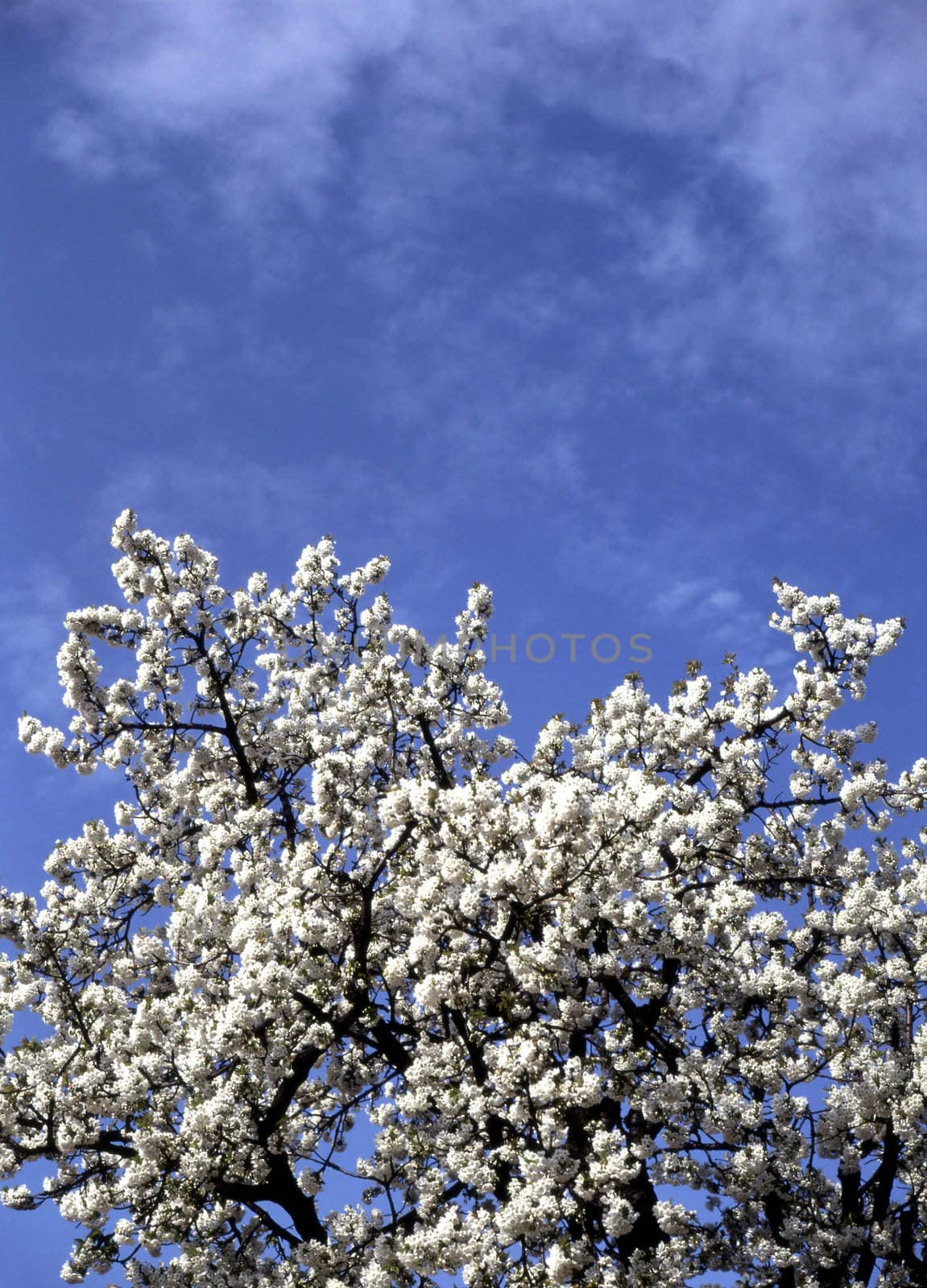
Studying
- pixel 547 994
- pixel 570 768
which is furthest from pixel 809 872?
pixel 547 994

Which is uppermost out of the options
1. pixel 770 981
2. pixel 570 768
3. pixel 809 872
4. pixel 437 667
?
pixel 437 667

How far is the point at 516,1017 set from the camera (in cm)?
1334

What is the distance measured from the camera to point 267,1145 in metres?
12.9

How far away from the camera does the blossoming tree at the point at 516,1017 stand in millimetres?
12227

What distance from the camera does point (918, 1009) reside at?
14.7 meters

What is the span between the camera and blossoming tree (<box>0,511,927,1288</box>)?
40.1ft

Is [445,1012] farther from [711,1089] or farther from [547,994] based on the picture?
[711,1089]

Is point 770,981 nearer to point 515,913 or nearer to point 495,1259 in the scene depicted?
point 515,913

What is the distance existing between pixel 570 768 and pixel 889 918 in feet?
15.0

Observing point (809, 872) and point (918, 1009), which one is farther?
point (809, 872)

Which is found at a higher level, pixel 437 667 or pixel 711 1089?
pixel 437 667

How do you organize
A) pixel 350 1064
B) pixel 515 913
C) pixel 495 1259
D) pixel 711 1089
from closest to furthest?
1. pixel 495 1259
2. pixel 515 913
3. pixel 711 1089
4. pixel 350 1064

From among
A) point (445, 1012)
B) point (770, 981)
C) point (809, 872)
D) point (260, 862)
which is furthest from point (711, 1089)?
point (260, 862)

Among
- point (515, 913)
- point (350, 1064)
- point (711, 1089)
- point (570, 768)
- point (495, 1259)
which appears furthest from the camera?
point (570, 768)
